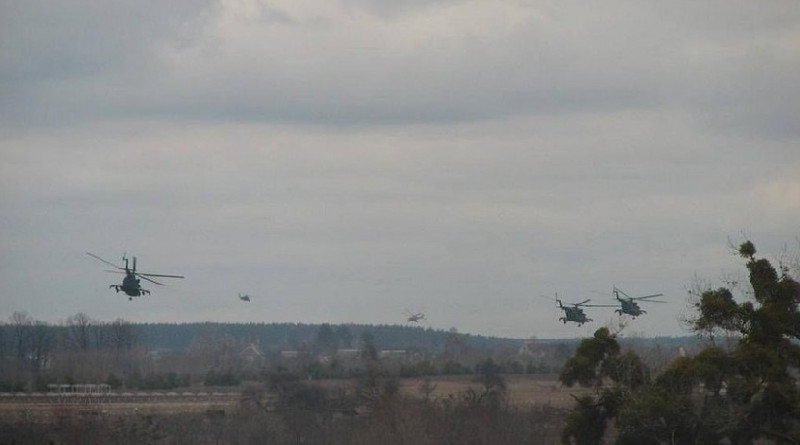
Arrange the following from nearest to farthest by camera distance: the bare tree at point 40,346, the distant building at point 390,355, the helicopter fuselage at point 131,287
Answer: the helicopter fuselage at point 131,287, the bare tree at point 40,346, the distant building at point 390,355

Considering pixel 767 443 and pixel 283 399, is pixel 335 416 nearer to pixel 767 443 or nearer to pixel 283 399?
pixel 283 399

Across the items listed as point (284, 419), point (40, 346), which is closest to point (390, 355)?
point (40, 346)

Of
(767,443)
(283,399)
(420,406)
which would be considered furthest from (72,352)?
(767,443)

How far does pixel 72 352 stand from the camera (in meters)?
131

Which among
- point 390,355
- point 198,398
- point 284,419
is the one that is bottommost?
point 284,419

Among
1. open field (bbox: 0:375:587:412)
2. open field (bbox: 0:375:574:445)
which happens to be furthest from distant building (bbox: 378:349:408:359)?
open field (bbox: 0:375:574:445)

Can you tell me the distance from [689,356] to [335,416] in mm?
39510

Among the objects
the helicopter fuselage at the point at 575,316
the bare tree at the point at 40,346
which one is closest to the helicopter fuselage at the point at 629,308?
the helicopter fuselage at the point at 575,316

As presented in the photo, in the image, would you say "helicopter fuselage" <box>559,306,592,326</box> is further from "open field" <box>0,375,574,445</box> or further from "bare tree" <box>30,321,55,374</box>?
"bare tree" <box>30,321,55,374</box>

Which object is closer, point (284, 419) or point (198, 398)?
point (284, 419)

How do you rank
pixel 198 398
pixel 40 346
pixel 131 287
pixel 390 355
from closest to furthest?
pixel 131 287
pixel 198 398
pixel 40 346
pixel 390 355

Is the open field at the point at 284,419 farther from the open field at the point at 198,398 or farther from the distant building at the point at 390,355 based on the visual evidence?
the distant building at the point at 390,355

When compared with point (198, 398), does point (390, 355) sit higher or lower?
higher

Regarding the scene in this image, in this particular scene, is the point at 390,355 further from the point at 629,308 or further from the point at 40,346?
the point at 629,308
